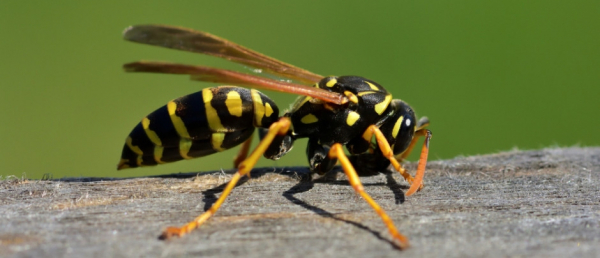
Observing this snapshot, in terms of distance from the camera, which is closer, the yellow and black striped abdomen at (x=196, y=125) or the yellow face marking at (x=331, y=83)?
the yellow and black striped abdomen at (x=196, y=125)

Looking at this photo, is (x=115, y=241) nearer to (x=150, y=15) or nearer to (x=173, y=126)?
(x=173, y=126)

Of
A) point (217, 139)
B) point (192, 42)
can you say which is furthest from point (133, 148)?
point (192, 42)

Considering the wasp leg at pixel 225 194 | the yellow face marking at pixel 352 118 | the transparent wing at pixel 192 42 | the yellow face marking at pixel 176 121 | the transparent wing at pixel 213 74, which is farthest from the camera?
the yellow face marking at pixel 352 118

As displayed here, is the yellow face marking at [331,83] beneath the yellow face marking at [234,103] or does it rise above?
above

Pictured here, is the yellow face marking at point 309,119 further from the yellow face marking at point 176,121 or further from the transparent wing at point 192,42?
the yellow face marking at point 176,121

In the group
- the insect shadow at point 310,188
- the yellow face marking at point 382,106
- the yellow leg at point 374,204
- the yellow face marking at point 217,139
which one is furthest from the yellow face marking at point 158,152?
the yellow face marking at point 382,106

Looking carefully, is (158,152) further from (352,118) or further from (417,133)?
(417,133)
